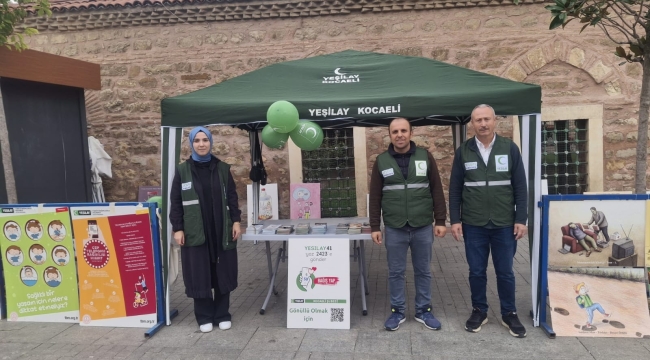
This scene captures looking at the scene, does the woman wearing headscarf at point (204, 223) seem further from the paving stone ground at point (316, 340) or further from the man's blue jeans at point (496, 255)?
the man's blue jeans at point (496, 255)

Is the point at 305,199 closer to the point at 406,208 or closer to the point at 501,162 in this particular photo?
the point at 406,208

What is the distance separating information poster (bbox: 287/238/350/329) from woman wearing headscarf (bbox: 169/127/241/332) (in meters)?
0.55

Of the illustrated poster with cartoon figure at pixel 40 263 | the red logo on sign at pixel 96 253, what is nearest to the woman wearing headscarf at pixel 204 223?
the red logo on sign at pixel 96 253

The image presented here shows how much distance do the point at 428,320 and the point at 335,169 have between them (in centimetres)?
476

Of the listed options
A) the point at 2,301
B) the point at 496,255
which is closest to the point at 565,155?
the point at 496,255

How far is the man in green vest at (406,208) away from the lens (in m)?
3.62

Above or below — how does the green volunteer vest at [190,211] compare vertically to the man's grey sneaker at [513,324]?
above

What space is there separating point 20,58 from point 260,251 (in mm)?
4037

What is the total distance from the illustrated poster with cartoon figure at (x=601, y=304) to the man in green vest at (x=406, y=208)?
3.27 feet

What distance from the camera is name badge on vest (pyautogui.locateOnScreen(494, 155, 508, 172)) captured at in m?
3.48

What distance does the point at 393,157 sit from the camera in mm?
3697

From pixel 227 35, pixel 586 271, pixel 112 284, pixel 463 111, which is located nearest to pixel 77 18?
pixel 227 35

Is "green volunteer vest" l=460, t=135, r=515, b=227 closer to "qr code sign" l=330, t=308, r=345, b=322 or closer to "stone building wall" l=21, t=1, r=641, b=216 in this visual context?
"qr code sign" l=330, t=308, r=345, b=322

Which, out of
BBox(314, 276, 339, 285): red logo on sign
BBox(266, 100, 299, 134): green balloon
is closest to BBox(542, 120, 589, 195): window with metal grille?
BBox(314, 276, 339, 285): red logo on sign
